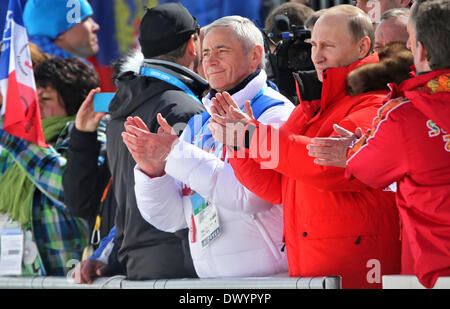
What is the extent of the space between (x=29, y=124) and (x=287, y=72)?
5.61 ft

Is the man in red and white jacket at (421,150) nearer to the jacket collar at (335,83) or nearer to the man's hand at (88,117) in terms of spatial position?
the jacket collar at (335,83)

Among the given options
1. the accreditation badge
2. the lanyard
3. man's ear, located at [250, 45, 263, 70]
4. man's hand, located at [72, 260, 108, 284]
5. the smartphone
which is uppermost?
man's ear, located at [250, 45, 263, 70]

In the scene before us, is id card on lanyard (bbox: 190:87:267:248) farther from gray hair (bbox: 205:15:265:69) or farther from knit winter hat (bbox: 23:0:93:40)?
knit winter hat (bbox: 23:0:93:40)

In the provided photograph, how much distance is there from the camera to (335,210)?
3051 millimetres

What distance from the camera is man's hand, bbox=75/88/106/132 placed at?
4.69 metres

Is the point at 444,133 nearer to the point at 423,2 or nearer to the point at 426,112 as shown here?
the point at 426,112

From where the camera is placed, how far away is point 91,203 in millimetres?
4801

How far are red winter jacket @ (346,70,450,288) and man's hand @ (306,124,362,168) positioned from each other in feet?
0.50

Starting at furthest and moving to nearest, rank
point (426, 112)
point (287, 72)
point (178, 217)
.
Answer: point (287, 72) → point (178, 217) → point (426, 112)

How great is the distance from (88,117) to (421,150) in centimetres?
241

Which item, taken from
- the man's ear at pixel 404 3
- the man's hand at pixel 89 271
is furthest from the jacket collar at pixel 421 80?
the man's hand at pixel 89 271

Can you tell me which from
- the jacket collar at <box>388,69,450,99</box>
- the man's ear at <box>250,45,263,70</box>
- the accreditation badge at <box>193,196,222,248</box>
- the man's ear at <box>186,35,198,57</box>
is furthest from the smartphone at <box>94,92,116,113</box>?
the jacket collar at <box>388,69,450,99</box>

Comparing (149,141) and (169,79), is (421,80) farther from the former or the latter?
(169,79)
